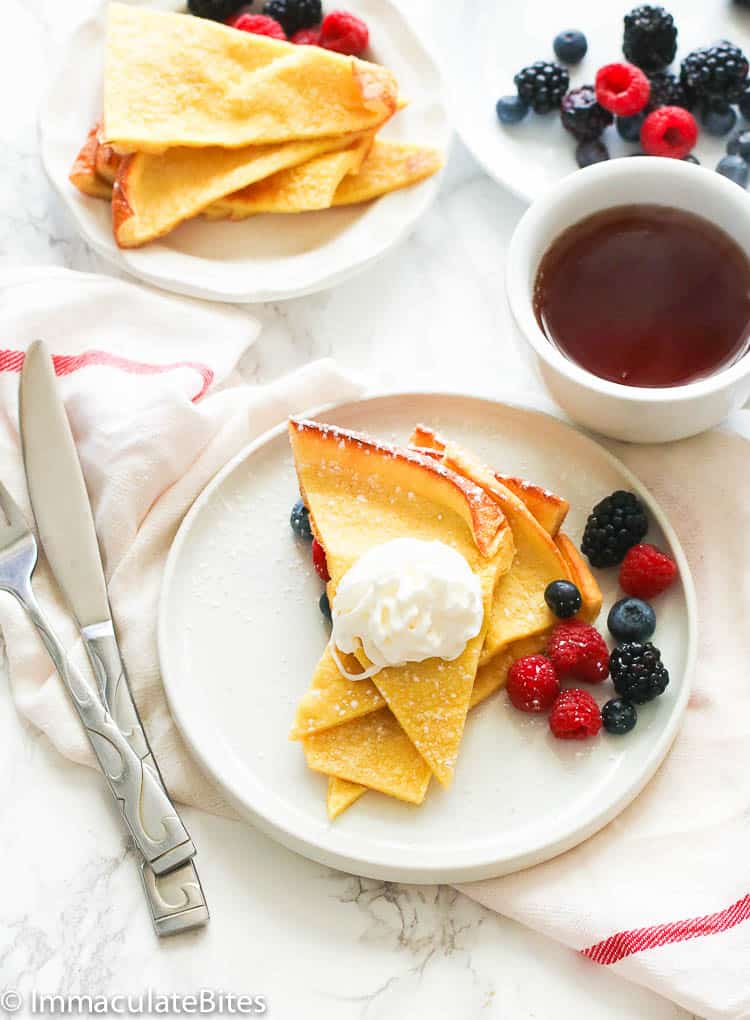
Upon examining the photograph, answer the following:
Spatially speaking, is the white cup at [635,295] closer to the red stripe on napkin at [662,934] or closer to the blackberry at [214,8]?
the red stripe on napkin at [662,934]

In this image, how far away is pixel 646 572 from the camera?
1.67 m

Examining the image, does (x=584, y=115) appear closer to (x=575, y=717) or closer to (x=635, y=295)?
(x=635, y=295)

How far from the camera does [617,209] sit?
5.94 ft

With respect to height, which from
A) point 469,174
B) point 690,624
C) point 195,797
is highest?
point 469,174

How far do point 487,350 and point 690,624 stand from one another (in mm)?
596

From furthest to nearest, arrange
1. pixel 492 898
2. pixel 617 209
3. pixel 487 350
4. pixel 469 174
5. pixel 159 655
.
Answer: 1. pixel 469 174
2. pixel 487 350
3. pixel 617 209
4. pixel 159 655
5. pixel 492 898

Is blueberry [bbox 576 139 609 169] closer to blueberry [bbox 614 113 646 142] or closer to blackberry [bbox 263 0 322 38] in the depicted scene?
blueberry [bbox 614 113 646 142]

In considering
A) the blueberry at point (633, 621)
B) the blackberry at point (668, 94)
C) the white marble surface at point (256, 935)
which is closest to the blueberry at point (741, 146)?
the blackberry at point (668, 94)

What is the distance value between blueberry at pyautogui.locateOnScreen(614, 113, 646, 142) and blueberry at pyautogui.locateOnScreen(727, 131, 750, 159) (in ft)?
0.50

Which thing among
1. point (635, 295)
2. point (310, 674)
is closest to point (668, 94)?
point (635, 295)

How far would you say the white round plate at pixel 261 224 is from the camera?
77.9 inches

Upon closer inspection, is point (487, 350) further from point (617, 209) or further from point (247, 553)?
point (247, 553)

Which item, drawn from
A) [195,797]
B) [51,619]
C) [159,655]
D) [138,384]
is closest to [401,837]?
[195,797]

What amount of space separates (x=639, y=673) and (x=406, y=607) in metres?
0.32
